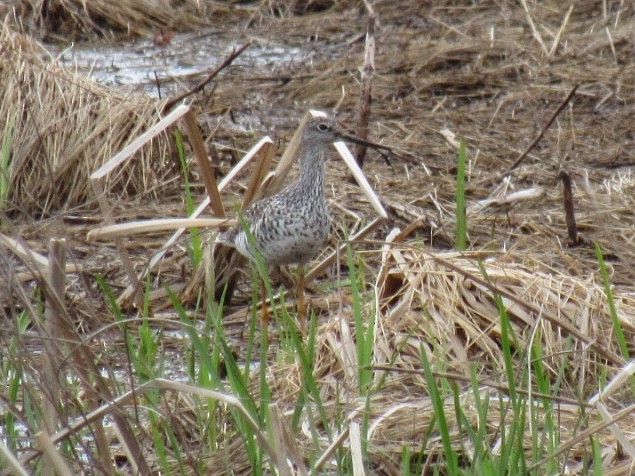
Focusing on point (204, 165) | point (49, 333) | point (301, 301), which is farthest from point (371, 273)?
point (49, 333)

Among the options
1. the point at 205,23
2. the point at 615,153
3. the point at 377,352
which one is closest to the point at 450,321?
the point at 377,352

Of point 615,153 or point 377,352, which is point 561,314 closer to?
point 377,352

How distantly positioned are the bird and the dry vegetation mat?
0.21 metres

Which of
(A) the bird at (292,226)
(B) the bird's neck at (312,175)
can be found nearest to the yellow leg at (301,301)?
(A) the bird at (292,226)

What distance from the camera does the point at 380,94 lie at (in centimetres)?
1004

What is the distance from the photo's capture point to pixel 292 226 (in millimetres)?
6125

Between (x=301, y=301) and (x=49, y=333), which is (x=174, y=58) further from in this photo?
(x=49, y=333)

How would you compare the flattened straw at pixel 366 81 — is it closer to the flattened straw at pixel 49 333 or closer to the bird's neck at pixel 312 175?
the bird's neck at pixel 312 175

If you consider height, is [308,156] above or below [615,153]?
above

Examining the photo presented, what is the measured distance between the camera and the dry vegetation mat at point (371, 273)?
3.44m

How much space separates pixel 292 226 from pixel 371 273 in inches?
23.1

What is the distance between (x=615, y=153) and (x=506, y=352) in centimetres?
537

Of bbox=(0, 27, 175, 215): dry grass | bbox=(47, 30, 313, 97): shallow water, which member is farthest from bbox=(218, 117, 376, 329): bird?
bbox=(47, 30, 313, 97): shallow water

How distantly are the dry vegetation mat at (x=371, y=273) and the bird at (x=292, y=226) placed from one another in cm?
21
